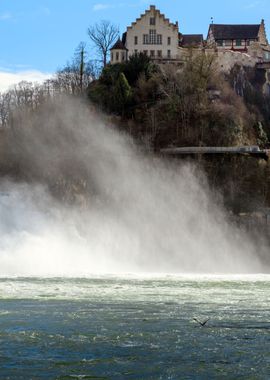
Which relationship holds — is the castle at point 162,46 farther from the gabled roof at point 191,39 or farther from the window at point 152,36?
the gabled roof at point 191,39

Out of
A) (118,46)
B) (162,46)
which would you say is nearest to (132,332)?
(162,46)

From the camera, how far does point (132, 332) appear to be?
23266mm

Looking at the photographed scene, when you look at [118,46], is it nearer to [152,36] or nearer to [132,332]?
[152,36]

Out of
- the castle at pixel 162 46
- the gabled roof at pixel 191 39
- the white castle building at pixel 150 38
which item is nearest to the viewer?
the castle at pixel 162 46

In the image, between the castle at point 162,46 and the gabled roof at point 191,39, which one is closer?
the castle at point 162,46

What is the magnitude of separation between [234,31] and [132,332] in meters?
80.7

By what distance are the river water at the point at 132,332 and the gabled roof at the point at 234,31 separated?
6750cm

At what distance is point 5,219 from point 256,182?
24.7m

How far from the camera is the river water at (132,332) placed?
19.0 meters

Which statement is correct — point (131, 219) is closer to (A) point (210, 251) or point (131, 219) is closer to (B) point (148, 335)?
(A) point (210, 251)

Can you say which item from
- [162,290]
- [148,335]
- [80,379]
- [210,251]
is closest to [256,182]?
[210,251]

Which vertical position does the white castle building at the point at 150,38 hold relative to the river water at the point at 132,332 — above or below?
above

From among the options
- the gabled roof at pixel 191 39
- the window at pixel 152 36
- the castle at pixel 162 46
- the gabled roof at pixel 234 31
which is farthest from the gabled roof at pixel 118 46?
the gabled roof at pixel 234 31

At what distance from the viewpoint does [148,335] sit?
22.8m
